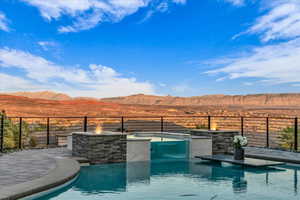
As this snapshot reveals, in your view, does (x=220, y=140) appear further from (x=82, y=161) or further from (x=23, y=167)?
(x=23, y=167)

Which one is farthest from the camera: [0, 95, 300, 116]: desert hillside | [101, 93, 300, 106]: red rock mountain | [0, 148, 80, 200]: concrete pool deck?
[101, 93, 300, 106]: red rock mountain

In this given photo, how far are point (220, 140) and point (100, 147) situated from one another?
426 cm

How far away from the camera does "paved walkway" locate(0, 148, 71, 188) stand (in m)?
6.88

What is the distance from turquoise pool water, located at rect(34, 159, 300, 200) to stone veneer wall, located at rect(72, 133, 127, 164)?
0.29 metres

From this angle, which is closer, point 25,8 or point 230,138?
point 230,138

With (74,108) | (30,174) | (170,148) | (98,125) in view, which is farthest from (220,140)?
(74,108)

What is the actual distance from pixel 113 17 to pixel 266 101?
27.3 meters

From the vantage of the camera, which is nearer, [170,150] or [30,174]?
[30,174]

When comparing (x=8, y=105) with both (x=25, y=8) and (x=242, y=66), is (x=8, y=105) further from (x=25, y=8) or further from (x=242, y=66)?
(x=242, y=66)

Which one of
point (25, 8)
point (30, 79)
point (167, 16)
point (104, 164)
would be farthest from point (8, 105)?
point (104, 164)

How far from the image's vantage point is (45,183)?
640 cm

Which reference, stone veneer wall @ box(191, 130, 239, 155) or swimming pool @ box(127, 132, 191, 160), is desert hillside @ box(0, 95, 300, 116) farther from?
swimming pool @ box(127, 132, 191, 160)

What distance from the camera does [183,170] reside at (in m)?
9.50

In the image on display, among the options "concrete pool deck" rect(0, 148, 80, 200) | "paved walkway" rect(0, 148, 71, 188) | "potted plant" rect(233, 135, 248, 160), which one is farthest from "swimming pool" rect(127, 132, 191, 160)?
"concrete pool deck" rect(0, 148, 80, 200)
